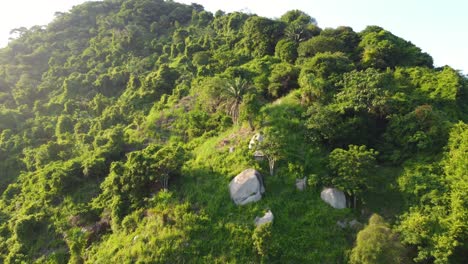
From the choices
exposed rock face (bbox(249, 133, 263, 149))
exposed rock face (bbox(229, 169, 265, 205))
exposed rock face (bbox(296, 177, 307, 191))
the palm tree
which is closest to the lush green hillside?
the palm tree

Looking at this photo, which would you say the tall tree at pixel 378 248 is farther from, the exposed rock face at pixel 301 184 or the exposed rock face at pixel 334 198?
the exposed rock face at pixel 301 184

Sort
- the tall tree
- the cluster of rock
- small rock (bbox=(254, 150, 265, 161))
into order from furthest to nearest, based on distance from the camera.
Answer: small rock (bbox=(254, 150, 265, 161)) < the cluster of rock < the tall tree

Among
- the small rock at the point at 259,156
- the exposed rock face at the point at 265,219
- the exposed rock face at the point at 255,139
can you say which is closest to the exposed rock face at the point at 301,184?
the exposed rock face at the point at 265,219

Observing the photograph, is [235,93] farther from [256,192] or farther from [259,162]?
[256,192]

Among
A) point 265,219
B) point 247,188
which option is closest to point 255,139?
point 247,188

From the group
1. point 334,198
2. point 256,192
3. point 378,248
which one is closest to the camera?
point 378,248

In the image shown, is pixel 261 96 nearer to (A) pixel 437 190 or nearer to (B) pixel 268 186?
(B) pixel 268 186

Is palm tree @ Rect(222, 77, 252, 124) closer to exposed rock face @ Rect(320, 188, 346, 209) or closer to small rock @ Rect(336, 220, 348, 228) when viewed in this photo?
exposed rock face @ Rect(320, 188, 346, 209)
